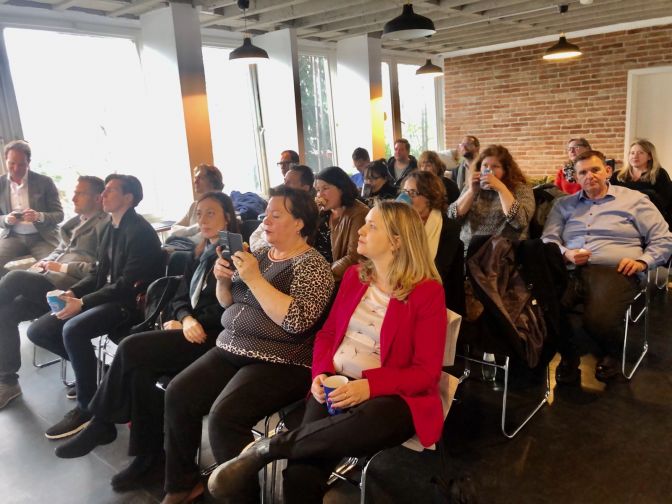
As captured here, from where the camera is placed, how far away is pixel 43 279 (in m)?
3.22

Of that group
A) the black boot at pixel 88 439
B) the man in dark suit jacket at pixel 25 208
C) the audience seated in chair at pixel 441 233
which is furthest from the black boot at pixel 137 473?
the man in dark suit jacket at pixel 25 208

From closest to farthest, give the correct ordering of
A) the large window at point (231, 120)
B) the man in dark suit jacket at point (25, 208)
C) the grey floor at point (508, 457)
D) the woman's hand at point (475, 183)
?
the grey floor at point (508, 457) < the woman's hand at point (475, 183) < the man in dark suit jacket at point (25, 208) < the large window at point (231, 120)

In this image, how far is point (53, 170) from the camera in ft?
16.5

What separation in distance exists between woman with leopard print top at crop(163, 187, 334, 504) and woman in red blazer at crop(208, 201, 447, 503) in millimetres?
112

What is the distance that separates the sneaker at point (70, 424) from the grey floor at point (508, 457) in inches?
2.0

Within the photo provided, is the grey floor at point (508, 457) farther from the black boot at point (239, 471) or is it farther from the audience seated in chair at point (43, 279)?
the black boot at point (239, 471)

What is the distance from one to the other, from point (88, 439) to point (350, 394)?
1.45m

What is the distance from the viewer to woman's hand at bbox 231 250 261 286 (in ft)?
6.50

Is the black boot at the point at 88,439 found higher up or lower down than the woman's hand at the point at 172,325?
lower down

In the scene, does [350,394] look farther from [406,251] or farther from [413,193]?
[413,193]

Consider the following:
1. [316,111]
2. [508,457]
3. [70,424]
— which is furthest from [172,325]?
[316,111]

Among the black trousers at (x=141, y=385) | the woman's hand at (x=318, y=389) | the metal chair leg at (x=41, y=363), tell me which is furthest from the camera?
the metal chair leg at (x=41, y=363)

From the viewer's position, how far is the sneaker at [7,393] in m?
3.09

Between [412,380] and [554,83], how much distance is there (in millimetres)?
7570
